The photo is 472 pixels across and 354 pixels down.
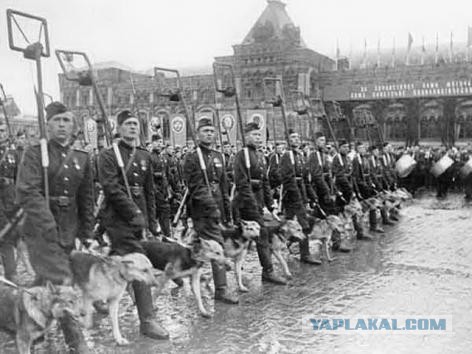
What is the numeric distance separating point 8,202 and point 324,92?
27.7 metres

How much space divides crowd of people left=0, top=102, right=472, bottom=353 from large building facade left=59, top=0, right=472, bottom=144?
49.4 feet

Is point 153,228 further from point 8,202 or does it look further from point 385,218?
point 385,218

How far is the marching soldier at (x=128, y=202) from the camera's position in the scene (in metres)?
5.38

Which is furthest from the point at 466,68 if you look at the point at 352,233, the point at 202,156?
the point at 202,156

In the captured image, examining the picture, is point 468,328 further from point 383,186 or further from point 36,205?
point 383,186

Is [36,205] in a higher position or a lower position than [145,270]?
higher

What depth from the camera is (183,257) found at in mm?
5840

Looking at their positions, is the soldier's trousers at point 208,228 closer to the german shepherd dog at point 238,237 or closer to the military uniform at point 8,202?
the german shepherd dog at point 238,237

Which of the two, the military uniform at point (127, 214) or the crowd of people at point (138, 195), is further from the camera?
the military uniform at point (127, 214)

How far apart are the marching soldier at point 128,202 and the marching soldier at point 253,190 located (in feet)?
5.82

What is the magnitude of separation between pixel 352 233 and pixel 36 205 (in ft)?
26.8

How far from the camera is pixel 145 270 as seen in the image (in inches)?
204

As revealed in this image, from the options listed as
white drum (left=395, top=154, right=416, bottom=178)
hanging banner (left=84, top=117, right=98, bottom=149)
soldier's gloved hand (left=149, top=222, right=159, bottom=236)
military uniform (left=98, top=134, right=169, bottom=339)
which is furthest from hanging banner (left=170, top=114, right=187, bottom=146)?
military uniform (left=98, top=134, right=169, bottom=339)
